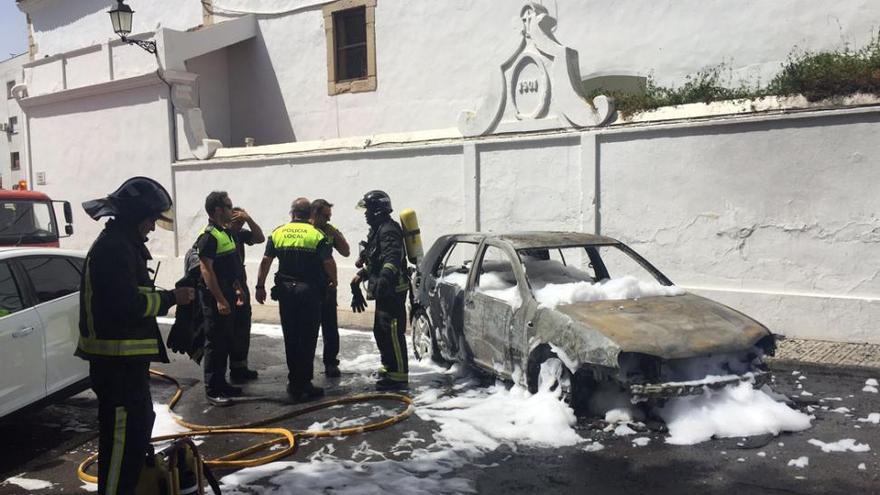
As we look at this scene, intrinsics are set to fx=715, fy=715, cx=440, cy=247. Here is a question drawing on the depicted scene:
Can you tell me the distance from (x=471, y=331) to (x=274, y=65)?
32.1 feet

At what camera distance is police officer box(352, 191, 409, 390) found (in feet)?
20.5

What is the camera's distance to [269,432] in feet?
16.7

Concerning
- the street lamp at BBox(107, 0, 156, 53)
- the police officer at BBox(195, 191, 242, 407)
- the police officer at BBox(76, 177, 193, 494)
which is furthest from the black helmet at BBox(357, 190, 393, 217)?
the street lamp at BBox(107, 0, 156, 53)

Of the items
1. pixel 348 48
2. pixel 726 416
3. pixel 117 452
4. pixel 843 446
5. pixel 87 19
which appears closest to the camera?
pixel 117 452

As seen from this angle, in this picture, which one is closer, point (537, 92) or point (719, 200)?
point (719, 200)

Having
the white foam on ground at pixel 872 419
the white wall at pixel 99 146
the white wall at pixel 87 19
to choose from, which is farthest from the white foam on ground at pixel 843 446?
the white wall at pixel 87 19

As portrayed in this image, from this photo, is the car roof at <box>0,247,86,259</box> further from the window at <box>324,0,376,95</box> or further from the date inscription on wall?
the window at <box>324,0,376,95</box>

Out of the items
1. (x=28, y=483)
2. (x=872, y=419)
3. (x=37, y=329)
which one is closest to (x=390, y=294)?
(x=37, y=329)

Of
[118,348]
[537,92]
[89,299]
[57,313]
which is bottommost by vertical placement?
[57,313]

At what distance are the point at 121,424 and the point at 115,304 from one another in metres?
0.57

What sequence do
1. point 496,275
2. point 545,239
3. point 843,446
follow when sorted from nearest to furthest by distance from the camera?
1. point 843,446
2. point 545,239
3. point 496,275

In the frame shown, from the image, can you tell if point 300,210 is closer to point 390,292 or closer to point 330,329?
point 390,292

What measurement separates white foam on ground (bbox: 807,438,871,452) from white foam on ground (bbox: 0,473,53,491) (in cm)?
490

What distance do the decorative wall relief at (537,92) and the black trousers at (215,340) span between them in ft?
15.6
